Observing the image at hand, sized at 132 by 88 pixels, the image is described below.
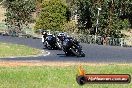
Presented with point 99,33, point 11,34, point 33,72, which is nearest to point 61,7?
point 11,34

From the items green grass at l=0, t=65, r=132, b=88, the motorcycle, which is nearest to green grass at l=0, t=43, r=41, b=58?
the motorcycle

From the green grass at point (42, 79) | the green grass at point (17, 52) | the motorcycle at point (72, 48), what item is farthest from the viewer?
the green grass at point (17, 52)

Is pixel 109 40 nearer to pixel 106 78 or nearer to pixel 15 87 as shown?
pixel 15 87

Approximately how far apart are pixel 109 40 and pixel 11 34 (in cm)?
1947

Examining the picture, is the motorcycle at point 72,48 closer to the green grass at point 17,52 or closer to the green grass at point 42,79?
the green grass at point 17,52

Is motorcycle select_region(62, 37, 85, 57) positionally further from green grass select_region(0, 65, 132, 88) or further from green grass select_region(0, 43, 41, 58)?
green grass select_region(0, 65, 132, 88)

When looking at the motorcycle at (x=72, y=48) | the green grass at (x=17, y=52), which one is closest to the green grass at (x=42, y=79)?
the motorcycle at (x=72, y=48)

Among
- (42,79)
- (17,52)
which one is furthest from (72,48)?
(42,79)

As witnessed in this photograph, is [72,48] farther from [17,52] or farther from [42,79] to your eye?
[42,79]

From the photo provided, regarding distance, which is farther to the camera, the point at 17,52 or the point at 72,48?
the point at 17,52

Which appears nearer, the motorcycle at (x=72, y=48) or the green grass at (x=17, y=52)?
the motorcycle at (x=72, y=48)

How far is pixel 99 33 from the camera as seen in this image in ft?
183

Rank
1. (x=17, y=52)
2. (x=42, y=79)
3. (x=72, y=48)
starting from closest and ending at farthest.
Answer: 1. (x=42, y=79)
2. (x=72, y=48)
3. (x=17, y=52)

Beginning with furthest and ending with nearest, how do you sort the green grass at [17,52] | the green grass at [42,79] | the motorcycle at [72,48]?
the green grass at [17,52] < the motorcycle at [72,48] < the green grass at [42,79]
